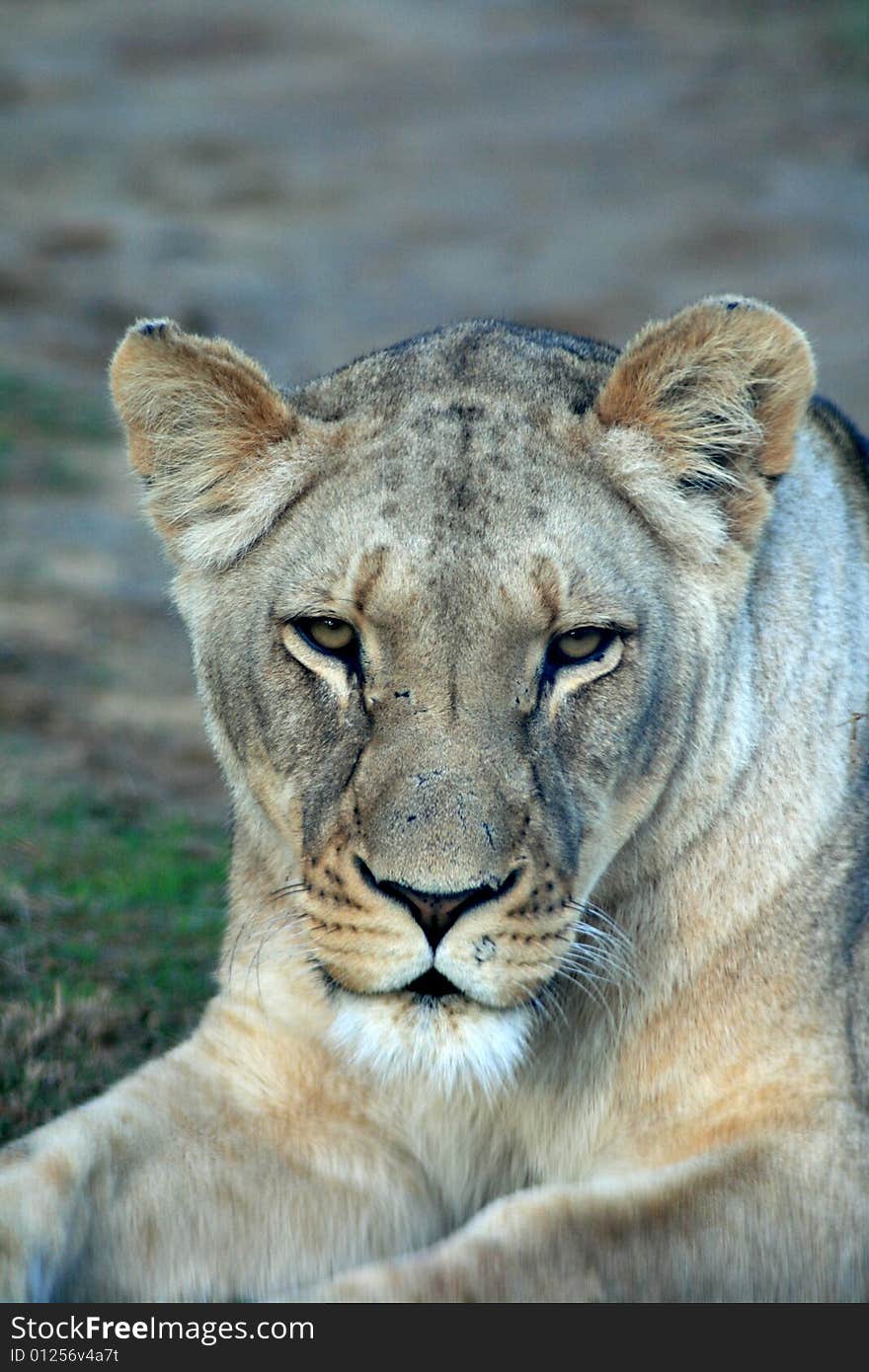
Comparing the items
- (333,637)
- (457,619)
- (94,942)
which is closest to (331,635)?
(333,637)

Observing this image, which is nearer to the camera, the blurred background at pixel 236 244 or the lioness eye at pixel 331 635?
the lioness eye at pixel 331 635

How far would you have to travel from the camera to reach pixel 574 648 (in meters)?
3.60

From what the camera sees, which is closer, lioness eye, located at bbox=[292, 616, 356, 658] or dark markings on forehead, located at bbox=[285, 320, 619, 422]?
lioness eye, located at bbox=[292, 616, 356, 658]

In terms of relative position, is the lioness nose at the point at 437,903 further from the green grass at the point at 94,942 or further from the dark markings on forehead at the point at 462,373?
the green grass at the point at 94,942

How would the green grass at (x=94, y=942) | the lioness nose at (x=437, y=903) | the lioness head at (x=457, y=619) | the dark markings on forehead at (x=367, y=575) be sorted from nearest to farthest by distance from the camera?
the lioness nose at (x=437, y=903), the lioness head at (x=457, y=619), the dark markings on forehead at (x=367, y=575), the green grass at (x=94, y=942)

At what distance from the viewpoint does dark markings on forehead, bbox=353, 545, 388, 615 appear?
3.56 m

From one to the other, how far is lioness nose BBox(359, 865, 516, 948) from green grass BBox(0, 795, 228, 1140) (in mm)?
1555

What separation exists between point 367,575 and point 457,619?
0.65ft

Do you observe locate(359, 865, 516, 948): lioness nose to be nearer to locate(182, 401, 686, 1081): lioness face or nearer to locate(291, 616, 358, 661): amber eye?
locate(182, 401, 686, 1081): lioness face

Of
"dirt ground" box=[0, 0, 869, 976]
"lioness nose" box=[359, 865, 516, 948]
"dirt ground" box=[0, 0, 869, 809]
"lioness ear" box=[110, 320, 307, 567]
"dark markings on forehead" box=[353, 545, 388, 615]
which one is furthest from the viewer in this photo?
"dirt ground" box=[0, 0, 869, 809]

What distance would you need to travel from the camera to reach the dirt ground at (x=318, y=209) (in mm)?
8883

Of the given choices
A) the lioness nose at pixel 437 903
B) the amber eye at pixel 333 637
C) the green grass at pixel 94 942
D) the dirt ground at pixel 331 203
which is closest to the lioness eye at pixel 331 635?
the amber eye at pixel 333 637

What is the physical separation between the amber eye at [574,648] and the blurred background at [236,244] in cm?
179

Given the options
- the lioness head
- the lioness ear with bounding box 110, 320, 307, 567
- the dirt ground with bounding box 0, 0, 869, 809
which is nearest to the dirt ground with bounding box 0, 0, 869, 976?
the dirt ground with bounding box 0, 0, 869, 809
